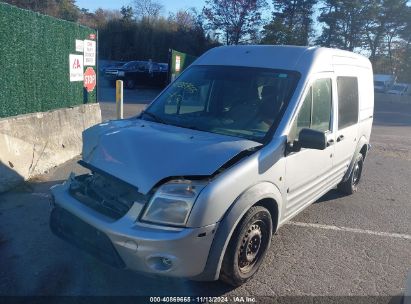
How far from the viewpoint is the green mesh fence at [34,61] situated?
228 inches

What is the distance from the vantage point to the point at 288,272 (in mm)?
4113

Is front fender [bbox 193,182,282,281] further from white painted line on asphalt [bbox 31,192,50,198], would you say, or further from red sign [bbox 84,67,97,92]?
red sign [bbox 84,67,97,92]

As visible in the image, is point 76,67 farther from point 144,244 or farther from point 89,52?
point 144,244

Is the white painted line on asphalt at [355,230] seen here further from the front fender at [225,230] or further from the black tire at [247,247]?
the front fender at [225,230]

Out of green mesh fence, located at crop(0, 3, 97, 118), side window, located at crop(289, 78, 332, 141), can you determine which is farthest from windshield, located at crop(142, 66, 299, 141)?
green mesh fence, located at crop(0, 3, 97, 118)

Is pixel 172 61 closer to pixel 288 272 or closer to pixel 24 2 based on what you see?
pixel 288 272

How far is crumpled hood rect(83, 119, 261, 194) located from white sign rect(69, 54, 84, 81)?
403 cm

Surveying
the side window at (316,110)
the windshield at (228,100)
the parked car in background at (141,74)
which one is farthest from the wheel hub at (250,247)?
the parked car in background at (141,74)

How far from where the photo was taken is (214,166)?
3.25m

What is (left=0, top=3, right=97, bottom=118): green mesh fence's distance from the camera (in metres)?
5.78

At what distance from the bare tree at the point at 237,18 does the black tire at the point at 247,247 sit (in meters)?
39.6

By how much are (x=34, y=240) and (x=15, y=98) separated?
261 cm

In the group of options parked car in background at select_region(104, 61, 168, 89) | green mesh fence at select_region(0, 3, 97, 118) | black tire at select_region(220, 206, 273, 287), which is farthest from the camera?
parked car in background at select_region(104, 61, 168, 89)

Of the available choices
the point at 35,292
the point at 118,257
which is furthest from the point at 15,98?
the point at 118,257
